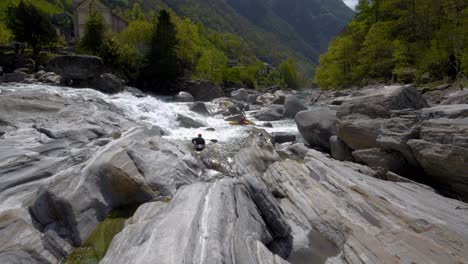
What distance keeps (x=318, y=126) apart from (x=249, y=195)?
35.2 feet

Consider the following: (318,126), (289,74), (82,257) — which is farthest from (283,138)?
(289,74)

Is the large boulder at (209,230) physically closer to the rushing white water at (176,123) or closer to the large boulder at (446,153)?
the large boulder at (446,153)

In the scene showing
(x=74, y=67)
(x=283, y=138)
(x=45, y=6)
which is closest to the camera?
(x=283, y=138)

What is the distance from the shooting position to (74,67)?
31.6 m

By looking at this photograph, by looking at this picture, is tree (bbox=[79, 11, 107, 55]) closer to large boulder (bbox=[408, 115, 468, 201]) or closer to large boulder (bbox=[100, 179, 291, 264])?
large boulder (bbox=[100, 179, 291, 264])

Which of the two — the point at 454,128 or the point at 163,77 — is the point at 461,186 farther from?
the point at 163,77

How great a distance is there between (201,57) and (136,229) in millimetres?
52898

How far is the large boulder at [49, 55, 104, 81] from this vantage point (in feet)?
103

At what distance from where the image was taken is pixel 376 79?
43.4m

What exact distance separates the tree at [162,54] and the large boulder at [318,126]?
32320mm

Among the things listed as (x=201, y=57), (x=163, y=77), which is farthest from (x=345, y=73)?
(x=163, y=77)

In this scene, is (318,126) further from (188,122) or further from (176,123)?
(176,123)

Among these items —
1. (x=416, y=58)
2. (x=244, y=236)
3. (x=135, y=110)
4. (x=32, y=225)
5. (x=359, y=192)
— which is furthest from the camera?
(x=416, y=58)

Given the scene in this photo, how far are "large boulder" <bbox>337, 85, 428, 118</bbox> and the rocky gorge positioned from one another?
0.21 ft
